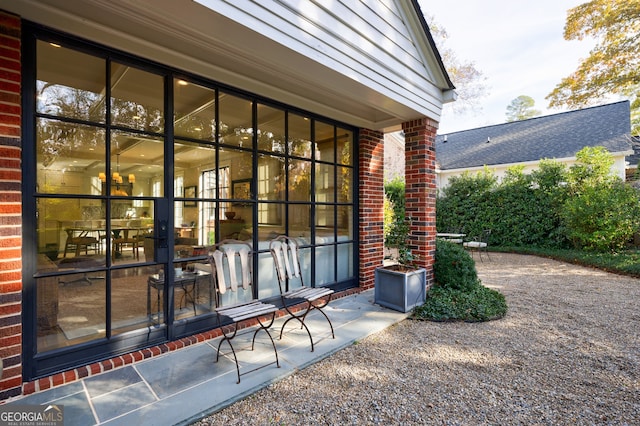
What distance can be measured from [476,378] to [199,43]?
3648 millimetres

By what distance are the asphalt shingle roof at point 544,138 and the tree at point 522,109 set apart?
17.9 metres

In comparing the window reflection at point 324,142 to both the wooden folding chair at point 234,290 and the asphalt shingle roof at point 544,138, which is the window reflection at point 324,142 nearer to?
the wooden folding chair at point 234,290

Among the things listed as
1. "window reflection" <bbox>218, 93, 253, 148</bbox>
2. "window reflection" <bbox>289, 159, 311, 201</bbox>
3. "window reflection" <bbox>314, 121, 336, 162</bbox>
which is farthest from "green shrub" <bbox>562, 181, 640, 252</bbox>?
"window reflection" <bbox>218, 93, 253, 148</bbox>

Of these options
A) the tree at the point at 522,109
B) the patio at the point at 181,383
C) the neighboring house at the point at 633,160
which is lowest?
the patio at the point at 181,383

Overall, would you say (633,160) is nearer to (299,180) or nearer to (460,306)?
(460,306)

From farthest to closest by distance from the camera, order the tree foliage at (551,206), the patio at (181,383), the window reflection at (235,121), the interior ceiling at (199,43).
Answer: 1. the tree foliage at (551,206)
2. the window reflection at (235,121)
3. the interior ceiling at (199,43)
4. the patio at (181,383)

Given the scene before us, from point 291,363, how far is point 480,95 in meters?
15.8

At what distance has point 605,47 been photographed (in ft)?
29.0

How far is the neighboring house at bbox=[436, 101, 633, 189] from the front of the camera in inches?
464

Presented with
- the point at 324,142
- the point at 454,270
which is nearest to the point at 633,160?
the point at 454,270

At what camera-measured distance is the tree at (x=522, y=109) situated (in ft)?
99.2

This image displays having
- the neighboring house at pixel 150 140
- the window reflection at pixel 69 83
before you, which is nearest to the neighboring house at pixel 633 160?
the neighboring house at pixel 150 140

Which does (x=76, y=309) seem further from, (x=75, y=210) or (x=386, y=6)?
(x=386, y=6)

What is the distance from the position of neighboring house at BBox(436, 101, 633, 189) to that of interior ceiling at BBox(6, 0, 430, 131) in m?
10.8
